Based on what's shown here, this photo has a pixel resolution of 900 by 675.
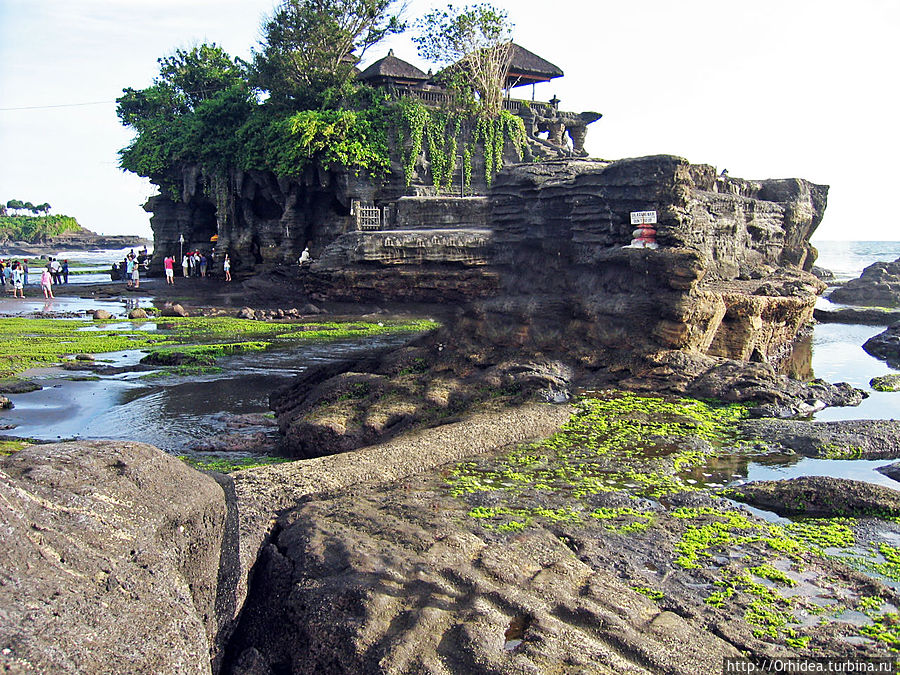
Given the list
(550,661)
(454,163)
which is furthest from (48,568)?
(454,163)

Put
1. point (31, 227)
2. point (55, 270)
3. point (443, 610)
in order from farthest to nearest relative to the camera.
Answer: point (31, 227)
point (55, 270)
point (443, 610)

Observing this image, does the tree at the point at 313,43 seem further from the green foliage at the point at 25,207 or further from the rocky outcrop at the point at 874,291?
the green foliage at the point at 25,207

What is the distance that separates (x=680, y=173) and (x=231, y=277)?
1147 inches

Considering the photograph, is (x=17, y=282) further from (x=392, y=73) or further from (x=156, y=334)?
(x=392, y=73)

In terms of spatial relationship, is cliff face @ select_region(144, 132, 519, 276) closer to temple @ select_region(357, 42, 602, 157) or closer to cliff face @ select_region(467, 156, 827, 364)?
temple @ select_region(357, 42, 602, 157)

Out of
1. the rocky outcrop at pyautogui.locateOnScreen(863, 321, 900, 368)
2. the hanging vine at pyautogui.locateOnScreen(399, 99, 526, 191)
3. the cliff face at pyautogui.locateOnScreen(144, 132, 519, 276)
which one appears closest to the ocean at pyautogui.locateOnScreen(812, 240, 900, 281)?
the hanging vine at pyautogui.locateOnScreen(399, 99, 526, 191)

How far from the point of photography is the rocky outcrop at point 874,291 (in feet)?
105

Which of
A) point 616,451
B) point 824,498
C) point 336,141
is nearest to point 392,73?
point 336,141

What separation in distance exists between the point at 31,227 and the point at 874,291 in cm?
10923

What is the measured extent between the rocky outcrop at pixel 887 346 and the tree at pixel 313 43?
24.1 meters

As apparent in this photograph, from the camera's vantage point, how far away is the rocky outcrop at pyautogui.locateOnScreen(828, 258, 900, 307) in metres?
32.1

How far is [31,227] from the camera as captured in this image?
101812mm

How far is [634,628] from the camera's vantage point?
4242mm

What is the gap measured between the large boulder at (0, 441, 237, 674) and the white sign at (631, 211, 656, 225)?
903 cm
